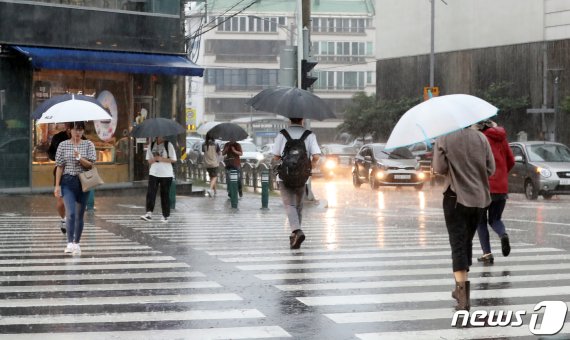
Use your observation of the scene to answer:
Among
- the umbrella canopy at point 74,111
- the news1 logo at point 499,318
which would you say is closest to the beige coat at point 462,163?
the news1 logo at point 499,318

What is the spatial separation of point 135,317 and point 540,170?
2334 cm

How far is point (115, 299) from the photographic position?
9.94 meters

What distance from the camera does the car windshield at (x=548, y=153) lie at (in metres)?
31.6

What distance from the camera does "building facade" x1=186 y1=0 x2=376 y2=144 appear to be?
4368 inches

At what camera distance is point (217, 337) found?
8.02 metres

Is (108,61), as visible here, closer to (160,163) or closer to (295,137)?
(160,163)

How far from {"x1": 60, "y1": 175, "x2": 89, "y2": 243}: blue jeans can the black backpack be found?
2.69m

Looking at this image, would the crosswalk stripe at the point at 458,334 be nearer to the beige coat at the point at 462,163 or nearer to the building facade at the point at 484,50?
the beige coat at the point at 462,163

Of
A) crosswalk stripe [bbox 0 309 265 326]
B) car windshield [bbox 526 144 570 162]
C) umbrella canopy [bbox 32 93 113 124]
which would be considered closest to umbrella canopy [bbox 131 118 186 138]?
umbrella canopy [bbox 32 93 113 124]

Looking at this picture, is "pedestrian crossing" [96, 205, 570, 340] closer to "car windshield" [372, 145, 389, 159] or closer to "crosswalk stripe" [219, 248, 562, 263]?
"crosswalk stripe" [219, 248, 562, 263]

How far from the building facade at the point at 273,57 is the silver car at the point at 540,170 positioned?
252 feet

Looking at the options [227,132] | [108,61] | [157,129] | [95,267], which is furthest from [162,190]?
[108,61]

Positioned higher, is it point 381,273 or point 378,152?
point 378,152

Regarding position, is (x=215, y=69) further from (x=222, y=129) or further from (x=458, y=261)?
(x=458, y=261)
